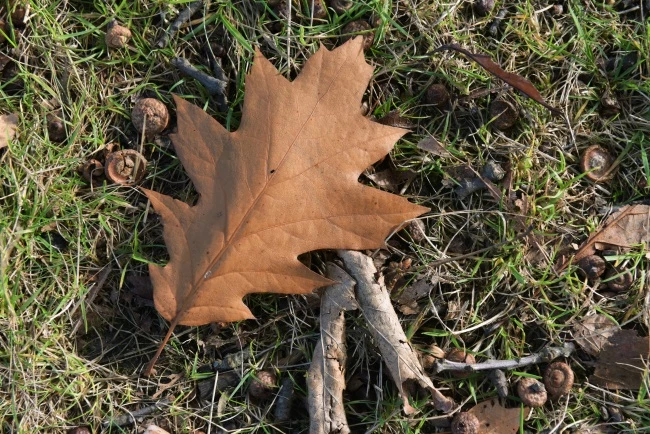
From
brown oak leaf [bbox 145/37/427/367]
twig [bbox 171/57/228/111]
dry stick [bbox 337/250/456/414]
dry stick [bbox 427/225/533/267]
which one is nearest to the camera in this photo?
brown oak leaf [bbox 145/37/427/367]

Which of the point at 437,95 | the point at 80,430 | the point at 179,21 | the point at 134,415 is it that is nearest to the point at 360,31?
the point at 437,95

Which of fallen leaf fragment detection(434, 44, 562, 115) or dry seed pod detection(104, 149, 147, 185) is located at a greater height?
fallen leaf fragment detection(434, 44, 562, 115)

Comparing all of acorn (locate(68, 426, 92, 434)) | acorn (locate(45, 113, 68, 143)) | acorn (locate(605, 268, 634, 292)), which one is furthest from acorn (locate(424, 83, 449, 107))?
acorn (locate(68, 426, 92, 434))

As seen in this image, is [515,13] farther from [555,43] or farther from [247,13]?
[247,13]

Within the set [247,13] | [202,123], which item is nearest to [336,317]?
[202,123]

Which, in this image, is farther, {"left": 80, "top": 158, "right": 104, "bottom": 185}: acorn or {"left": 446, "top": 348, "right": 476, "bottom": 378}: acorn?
{"left": 80, "top": 158, "right": 104, "bottom": 185}: acorn

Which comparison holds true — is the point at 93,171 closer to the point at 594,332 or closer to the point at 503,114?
the point at 503,114

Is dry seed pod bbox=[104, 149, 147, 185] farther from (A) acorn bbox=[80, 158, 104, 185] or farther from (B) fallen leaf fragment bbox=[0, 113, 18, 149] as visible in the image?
(B) fallen leaf fragment bbox=[0, 113, 18, 149]
